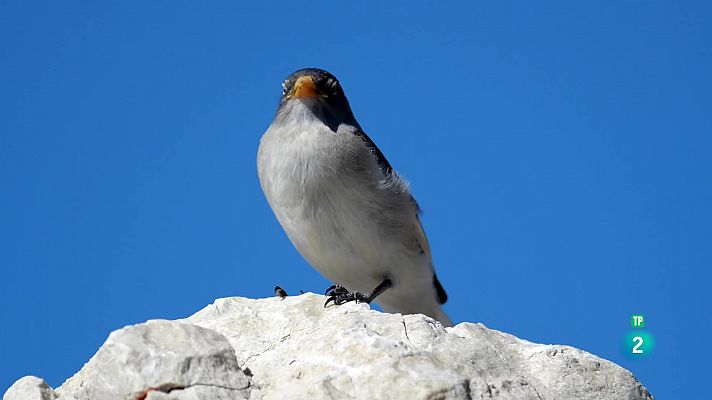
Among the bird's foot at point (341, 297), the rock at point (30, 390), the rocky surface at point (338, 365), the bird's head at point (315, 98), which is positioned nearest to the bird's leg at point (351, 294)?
the bird's foot at point (341, 297)

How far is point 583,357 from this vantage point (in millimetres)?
6434

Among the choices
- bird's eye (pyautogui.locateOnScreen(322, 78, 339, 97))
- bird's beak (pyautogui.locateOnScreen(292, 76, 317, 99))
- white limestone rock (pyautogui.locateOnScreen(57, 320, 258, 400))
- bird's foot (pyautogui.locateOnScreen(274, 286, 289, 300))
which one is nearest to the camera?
white limestone rock (pyautogui.locateOnScreen(57, 320, 258, 400))

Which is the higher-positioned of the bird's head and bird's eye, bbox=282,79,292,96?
bird's eye, bbox=282,79,292,96

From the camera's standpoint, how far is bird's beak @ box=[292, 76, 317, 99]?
343 inches

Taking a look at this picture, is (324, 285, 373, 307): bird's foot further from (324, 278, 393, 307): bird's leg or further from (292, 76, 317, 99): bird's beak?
(292, 76, 317, 99): bird's beak

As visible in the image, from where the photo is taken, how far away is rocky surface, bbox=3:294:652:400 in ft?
17.7

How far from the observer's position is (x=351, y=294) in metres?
7.80

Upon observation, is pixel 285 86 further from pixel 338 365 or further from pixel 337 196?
pixel 338 365

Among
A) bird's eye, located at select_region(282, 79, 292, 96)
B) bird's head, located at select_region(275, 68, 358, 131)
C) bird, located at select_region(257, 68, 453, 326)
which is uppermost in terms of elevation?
bird's eye, located at select_region(282, 79, 292, 96)

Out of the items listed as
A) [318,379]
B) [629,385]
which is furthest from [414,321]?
[629,385]

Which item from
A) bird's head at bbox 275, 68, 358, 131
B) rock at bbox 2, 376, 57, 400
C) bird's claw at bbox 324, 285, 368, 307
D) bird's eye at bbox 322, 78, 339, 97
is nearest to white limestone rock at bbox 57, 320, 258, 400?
rock at bbox 2, 376, 57, 400

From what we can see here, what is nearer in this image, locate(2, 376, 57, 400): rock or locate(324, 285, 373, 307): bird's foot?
locate(2, 376, 57, 400): rock

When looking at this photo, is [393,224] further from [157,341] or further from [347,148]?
[157,341]

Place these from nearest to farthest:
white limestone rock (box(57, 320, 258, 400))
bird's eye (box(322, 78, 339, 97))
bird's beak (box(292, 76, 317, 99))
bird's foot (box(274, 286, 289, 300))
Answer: white limestone rock (box(57, 320, 258, 400))
bird's foot (box(274, 286, 289, 300))
bird's beak (box(292, 76, 317, 99))
bird's eye (box(322, 78, 339, 97))
